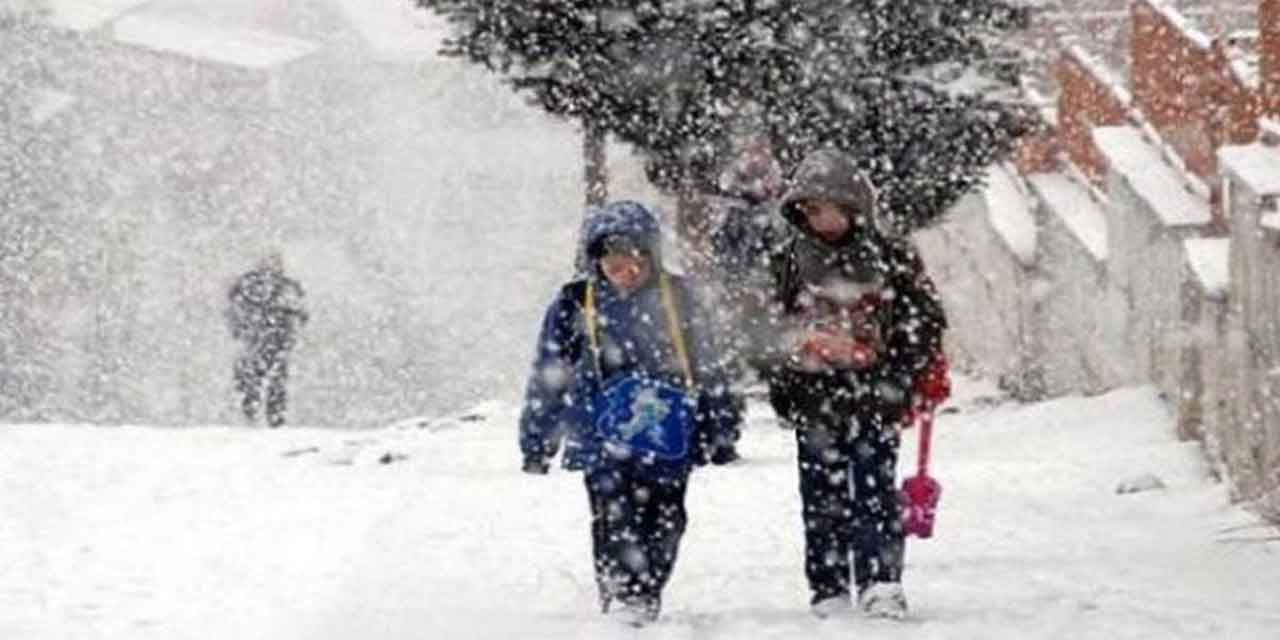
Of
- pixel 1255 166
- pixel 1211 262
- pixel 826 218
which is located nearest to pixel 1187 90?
pixel 1211 262

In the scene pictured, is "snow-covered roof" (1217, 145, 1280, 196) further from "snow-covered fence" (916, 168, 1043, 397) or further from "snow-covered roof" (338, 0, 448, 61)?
"snow-covered roof" (338, 0, 448, 61)

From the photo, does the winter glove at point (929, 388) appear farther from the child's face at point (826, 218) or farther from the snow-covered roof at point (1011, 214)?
the snow-covered roof at point (1011, 214)

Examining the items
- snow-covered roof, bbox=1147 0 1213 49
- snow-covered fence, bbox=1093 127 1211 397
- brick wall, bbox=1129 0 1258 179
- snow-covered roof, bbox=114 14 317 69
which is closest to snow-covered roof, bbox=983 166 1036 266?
snow-covered fence, bbox=1093 127 1211 397

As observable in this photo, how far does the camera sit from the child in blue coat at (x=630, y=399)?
A: 23.8ft

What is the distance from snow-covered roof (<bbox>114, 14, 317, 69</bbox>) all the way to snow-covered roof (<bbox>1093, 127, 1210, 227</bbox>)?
35.6 m

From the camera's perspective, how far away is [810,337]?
7.07m

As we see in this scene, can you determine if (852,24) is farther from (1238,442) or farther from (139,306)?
(139,306)

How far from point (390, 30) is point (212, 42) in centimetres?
573

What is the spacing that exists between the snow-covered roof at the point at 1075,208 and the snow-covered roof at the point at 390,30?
36.4m

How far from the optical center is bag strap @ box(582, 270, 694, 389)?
286 inches

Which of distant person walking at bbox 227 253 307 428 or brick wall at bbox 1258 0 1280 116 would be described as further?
distant person walking at bbox 227 253 307 428

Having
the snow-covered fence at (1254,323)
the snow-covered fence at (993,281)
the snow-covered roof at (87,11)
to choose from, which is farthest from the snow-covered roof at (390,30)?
the snow-covered fence at (1254,323)

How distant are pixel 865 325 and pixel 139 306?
36127 mm

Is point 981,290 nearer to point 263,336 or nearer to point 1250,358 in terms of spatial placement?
point 263,336
